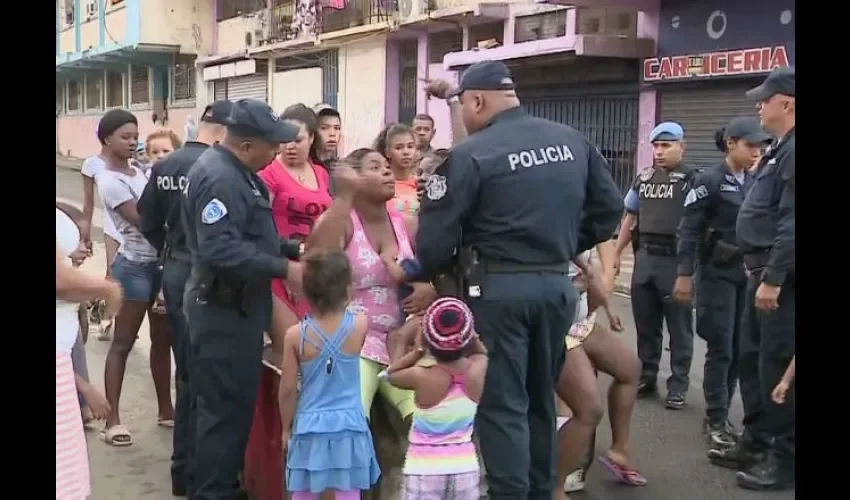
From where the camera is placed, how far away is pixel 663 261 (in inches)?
242

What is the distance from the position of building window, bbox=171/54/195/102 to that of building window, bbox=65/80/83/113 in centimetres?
A: 1234

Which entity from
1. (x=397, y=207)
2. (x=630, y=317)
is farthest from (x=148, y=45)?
(x=397, y=207)

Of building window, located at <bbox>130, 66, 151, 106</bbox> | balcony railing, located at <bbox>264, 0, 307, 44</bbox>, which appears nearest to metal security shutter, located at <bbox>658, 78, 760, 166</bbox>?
balcony railing, located at <bbox>264, 0, 307, 44</bbox>

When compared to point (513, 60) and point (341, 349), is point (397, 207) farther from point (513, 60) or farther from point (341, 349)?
point (513, 60)

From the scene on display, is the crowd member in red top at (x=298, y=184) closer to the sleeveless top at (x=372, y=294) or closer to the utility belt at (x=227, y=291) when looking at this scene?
the sleeveless top at (x=372, y=294)

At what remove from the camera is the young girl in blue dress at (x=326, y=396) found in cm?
352

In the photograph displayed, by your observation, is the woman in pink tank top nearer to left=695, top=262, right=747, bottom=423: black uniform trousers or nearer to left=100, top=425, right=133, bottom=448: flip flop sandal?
left=100, top=425, right=133, bottom=448: flip flop sandal

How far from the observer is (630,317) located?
9750 mm

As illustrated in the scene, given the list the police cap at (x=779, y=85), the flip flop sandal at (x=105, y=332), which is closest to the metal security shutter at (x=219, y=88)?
the flip flop sandal at (x=105, y=332)

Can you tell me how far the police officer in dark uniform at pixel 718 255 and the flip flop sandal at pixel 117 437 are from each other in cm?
330

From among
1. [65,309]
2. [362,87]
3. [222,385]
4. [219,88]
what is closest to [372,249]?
[222,385]
